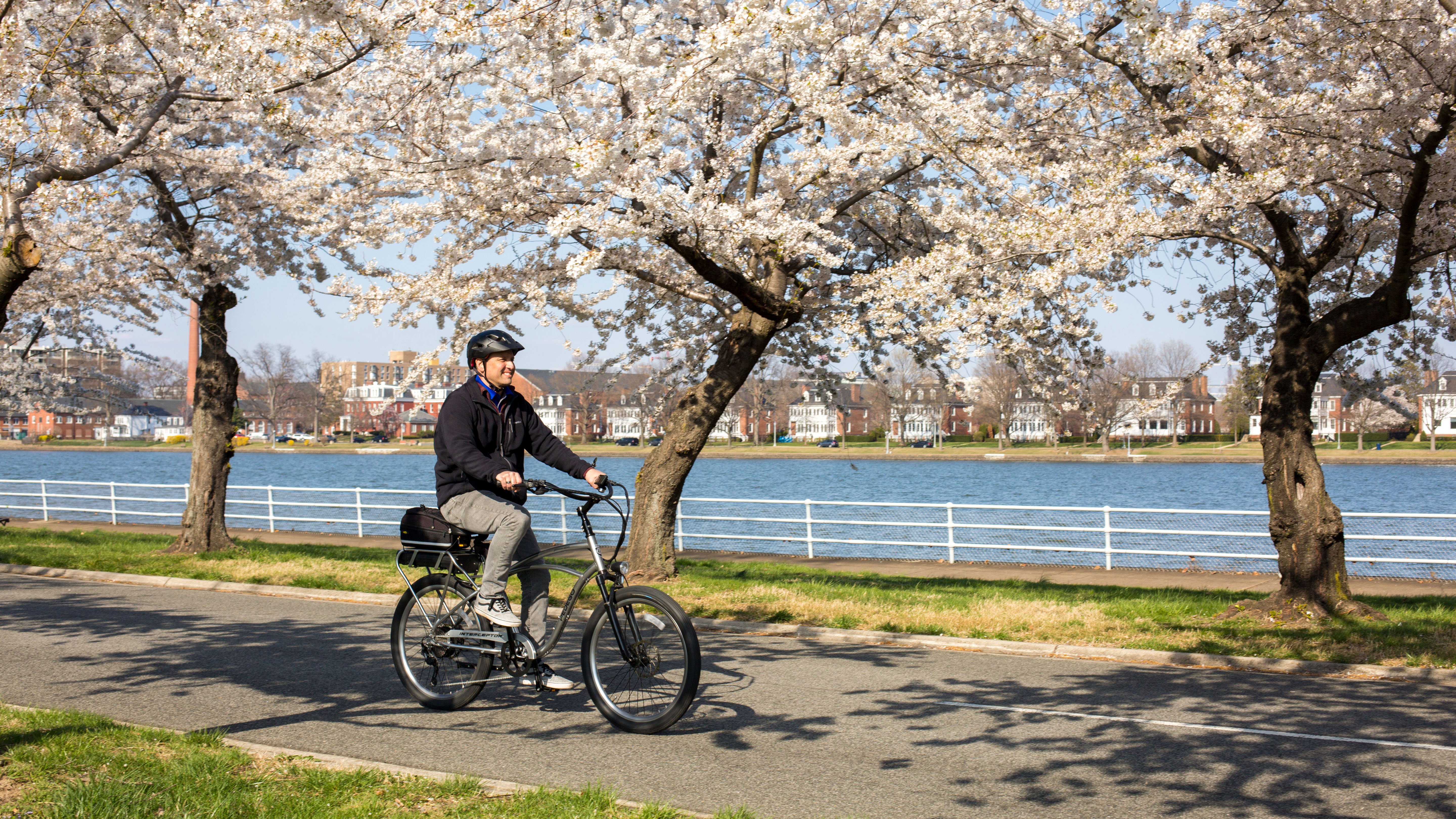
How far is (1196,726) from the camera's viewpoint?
6.04m

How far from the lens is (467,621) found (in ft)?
20.0

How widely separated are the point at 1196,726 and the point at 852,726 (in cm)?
193

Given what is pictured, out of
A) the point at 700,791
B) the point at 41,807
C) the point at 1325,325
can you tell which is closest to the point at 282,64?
the point at 41,807

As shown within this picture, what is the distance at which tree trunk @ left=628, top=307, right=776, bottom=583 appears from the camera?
13.1 meters

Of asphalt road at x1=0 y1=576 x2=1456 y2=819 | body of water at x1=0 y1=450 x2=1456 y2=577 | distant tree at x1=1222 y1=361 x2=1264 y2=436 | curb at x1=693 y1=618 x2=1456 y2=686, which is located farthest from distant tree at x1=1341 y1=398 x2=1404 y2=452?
asphalt road at x1=0 y1=576 x2=1456 y2=819

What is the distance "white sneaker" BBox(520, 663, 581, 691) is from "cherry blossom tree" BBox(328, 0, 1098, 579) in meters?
4.85

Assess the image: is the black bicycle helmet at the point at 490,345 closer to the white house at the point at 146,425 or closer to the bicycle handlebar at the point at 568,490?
the bicycle handlebar at the point at 568,490

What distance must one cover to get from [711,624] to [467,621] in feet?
13.4

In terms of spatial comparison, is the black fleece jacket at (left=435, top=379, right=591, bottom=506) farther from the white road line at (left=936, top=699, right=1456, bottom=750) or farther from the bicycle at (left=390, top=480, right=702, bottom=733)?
the white road line at (left=936, top=699, right=1456, bottom=750)

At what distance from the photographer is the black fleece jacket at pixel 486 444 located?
5824 millimetres

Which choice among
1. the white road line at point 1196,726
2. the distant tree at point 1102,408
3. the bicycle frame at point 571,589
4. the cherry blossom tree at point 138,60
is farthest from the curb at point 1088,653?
the cherry blossom tree at point 138,60

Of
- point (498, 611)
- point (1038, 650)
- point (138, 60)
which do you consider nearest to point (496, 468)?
point (498, 611)

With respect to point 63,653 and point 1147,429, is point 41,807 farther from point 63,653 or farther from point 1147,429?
point 1147,429

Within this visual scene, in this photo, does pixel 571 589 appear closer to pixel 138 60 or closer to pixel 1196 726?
pixel 1196 726
